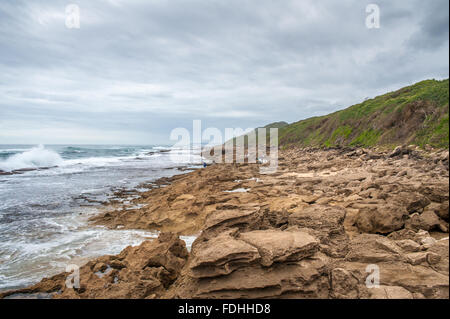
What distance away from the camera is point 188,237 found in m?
8.77

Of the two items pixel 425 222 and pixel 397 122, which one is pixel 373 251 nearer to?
pixel 425 222

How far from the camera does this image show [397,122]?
1497cm

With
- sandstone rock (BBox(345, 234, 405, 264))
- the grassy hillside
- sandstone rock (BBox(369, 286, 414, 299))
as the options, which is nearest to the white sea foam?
the grassy hillside

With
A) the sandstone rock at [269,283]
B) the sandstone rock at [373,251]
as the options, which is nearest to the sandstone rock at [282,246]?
the sandstone rock at [269,283]

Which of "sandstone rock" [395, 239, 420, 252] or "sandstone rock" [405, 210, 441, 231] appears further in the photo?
"sandstone rock" [405, 210, 441, 231]

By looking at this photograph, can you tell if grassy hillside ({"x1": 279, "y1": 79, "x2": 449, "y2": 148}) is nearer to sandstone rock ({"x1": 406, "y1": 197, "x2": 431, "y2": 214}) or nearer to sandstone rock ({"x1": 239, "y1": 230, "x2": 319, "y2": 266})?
sandstone rock ({"x1": 406, "y1": 197, "x2": 431, "y2": 214})

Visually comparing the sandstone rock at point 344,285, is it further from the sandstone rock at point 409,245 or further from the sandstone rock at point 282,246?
the sandstone rock at point 409,245

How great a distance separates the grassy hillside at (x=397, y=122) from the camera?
4.39 meters

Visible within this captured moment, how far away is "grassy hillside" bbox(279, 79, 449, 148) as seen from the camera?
4393 mm

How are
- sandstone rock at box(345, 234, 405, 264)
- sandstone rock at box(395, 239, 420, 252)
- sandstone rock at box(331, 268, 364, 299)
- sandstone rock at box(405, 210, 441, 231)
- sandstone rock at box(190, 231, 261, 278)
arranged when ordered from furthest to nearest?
sandstone rock at box(405, 210, 441, 231) < sandstone rock at box(395, 239, 420, 252) < sandstone rock at box(345, 234, 405, 264) < sandstone rock at box(190, 231, 261, 278) < sandstone rock at box(331, 268, 364, 299)

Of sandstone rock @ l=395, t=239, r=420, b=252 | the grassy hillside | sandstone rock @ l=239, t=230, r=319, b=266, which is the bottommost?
sandstone rock @ l=395, t=239, r=420, b=252

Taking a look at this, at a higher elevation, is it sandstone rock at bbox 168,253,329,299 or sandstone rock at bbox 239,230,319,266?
sandstone rock at bbox 239,230,319,266
